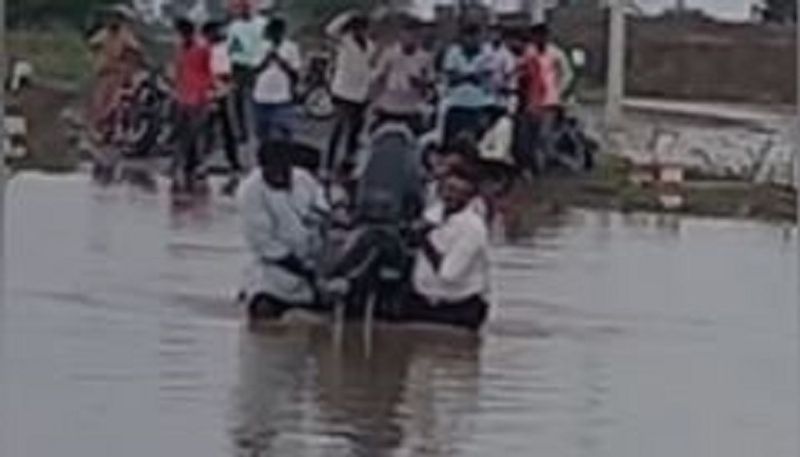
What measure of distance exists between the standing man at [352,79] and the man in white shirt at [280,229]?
350 inches

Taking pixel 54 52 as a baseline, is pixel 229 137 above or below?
below

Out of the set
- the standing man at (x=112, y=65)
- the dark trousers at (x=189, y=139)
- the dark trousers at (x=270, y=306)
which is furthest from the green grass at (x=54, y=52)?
the dark trousers at (x=270, y=306)

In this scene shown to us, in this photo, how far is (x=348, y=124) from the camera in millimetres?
25422

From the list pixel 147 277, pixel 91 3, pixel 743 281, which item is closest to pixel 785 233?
pixel 743 281

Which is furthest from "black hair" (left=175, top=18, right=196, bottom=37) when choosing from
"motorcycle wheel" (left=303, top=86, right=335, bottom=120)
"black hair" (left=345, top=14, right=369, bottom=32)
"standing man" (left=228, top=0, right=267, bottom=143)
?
"black hair" (left=345, top=14, right=369, bottom=32)

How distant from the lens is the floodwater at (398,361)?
12672 millimetres

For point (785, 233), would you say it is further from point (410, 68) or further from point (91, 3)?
point (91, 3)

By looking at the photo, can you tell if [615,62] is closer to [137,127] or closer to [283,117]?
[137,127]

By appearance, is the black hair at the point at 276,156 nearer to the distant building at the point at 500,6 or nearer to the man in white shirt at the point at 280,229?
the man in white shirt at the point at 280,229

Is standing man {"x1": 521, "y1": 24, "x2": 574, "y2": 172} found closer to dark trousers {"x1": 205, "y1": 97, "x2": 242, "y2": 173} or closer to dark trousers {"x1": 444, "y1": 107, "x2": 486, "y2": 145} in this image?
dark trousers {"x1": 444, "y1": 107, "x2": 486, "y2": 145}

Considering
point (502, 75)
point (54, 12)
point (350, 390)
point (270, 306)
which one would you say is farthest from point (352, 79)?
point (54, 12)

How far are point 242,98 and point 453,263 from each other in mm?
11236

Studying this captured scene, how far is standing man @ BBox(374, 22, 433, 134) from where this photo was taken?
24547 millimetres

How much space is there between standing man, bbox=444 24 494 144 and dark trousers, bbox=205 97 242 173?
5.43 ft
